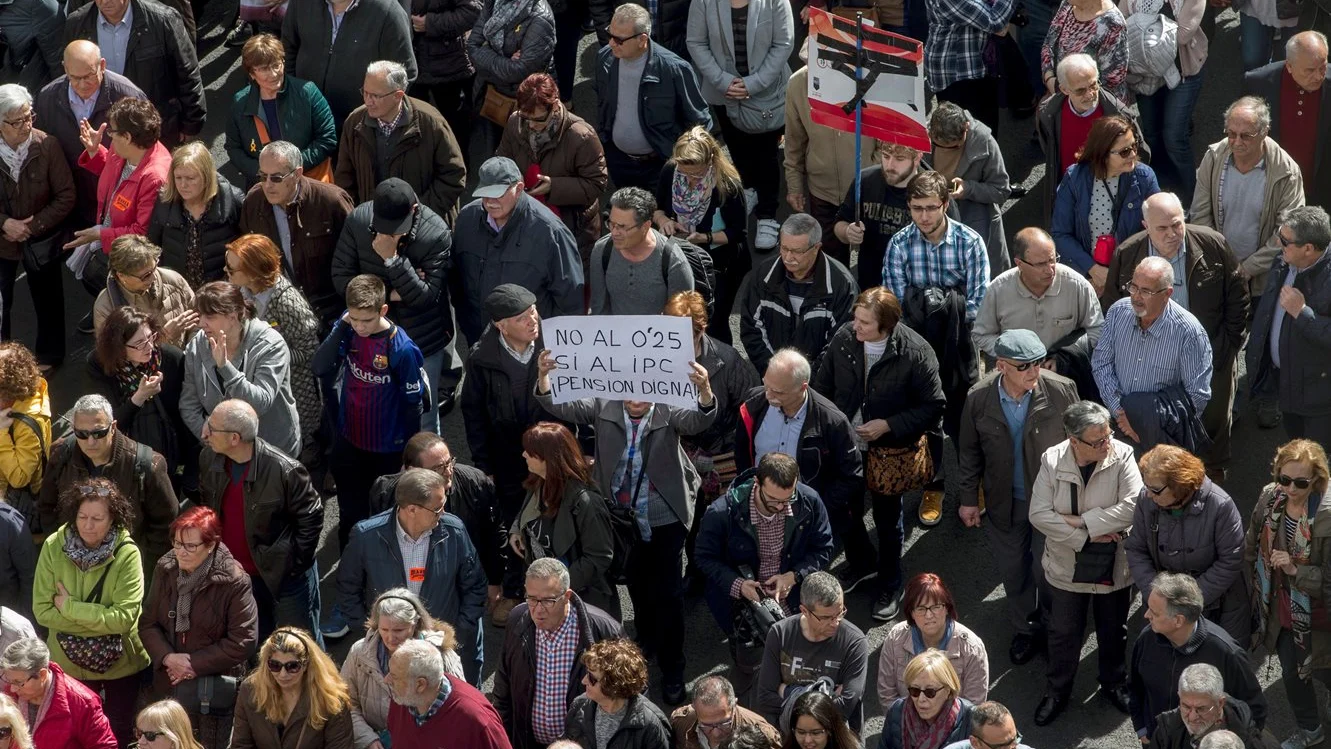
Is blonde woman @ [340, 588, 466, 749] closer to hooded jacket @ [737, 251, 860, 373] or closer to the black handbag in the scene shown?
hooded jacket @ [737, 251, 860, 373]

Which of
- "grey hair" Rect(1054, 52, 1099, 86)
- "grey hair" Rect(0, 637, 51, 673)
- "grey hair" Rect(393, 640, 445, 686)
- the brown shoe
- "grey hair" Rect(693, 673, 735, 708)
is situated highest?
"grey hair" Rect(1054, 52, 1099, 86)

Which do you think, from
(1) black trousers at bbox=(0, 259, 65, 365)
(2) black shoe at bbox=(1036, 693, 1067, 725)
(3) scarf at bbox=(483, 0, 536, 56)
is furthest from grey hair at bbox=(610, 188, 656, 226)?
(1) black trousers at bbox=(0, 259, 65, 365)

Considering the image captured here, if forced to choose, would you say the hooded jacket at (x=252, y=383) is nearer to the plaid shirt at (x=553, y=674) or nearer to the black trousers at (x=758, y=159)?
the plaid shirt at (x=553, y=674)

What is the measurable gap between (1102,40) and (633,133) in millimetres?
2968

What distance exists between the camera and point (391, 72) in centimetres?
1309

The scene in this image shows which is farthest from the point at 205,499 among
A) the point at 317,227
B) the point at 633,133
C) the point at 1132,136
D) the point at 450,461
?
the point at 1132,136

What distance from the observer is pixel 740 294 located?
14.8 metres

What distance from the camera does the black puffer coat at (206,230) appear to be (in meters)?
12.8

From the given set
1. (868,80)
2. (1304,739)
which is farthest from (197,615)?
(1304,739)

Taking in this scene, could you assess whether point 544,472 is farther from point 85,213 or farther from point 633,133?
point 85,213

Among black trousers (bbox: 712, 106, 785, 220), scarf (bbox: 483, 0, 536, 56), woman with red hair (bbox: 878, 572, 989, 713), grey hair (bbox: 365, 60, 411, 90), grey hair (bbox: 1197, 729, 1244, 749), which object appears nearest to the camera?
grey hair (bbox: 1197, 729, 1244, 749)

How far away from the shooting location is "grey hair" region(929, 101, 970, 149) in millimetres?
12672

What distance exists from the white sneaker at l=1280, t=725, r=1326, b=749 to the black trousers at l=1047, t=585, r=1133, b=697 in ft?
2.91

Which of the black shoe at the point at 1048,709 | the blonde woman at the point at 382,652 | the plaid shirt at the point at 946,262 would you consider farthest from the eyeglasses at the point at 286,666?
the plaid shirt at the point at 946,262
